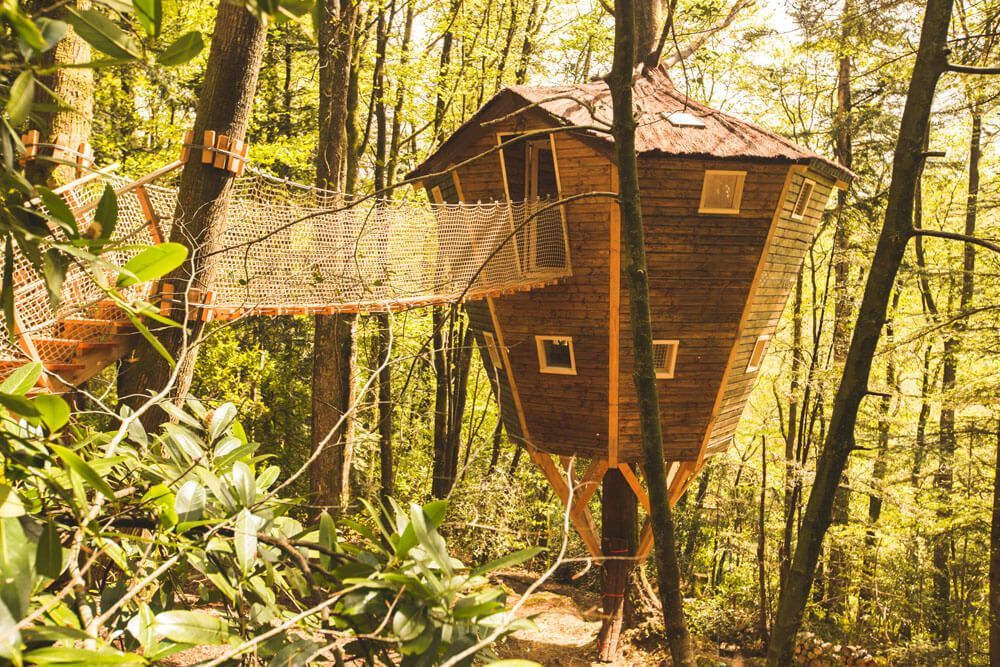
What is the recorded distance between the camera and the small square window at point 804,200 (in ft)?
25.3

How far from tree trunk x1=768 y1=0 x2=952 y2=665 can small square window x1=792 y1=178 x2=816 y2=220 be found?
5.76m

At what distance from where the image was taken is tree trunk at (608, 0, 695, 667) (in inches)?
77.1

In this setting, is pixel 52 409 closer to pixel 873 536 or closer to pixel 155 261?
pixel 155 261

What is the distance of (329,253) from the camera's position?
507 cm

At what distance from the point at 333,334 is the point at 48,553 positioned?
7.18 metres

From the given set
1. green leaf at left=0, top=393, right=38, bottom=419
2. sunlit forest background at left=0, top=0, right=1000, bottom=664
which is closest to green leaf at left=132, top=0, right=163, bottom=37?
green leaf at left=0, top=393, right=38, bottom=419

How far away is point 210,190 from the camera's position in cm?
301

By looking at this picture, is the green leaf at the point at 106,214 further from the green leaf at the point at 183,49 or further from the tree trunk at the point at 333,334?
the tree trunk at the point at 333,334

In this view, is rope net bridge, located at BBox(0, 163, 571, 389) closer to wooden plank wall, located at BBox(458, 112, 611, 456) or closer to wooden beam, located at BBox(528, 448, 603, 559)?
wooden plank wall, located at BBox(458, 112, 611, 456)

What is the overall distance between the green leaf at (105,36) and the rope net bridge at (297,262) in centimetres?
158

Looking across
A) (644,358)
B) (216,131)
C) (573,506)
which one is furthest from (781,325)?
(644,358)

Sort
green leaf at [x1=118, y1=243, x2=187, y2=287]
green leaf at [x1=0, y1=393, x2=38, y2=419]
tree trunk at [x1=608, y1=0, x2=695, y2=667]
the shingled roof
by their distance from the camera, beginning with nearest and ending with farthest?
green leaf at [x1=0, y1=393, x2=38, y2=419]
green leaf at [x1=118, y1=243, x2=187, y2=287]
tree trunk at [x1=608, y1=0, x2=695, y2=667]
the shingled roof

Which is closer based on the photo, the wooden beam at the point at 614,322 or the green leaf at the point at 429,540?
the green leaf at the point at 429,540

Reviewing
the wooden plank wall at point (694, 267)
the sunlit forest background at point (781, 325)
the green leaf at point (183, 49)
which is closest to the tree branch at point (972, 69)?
the green leaf at point (183, 49)
